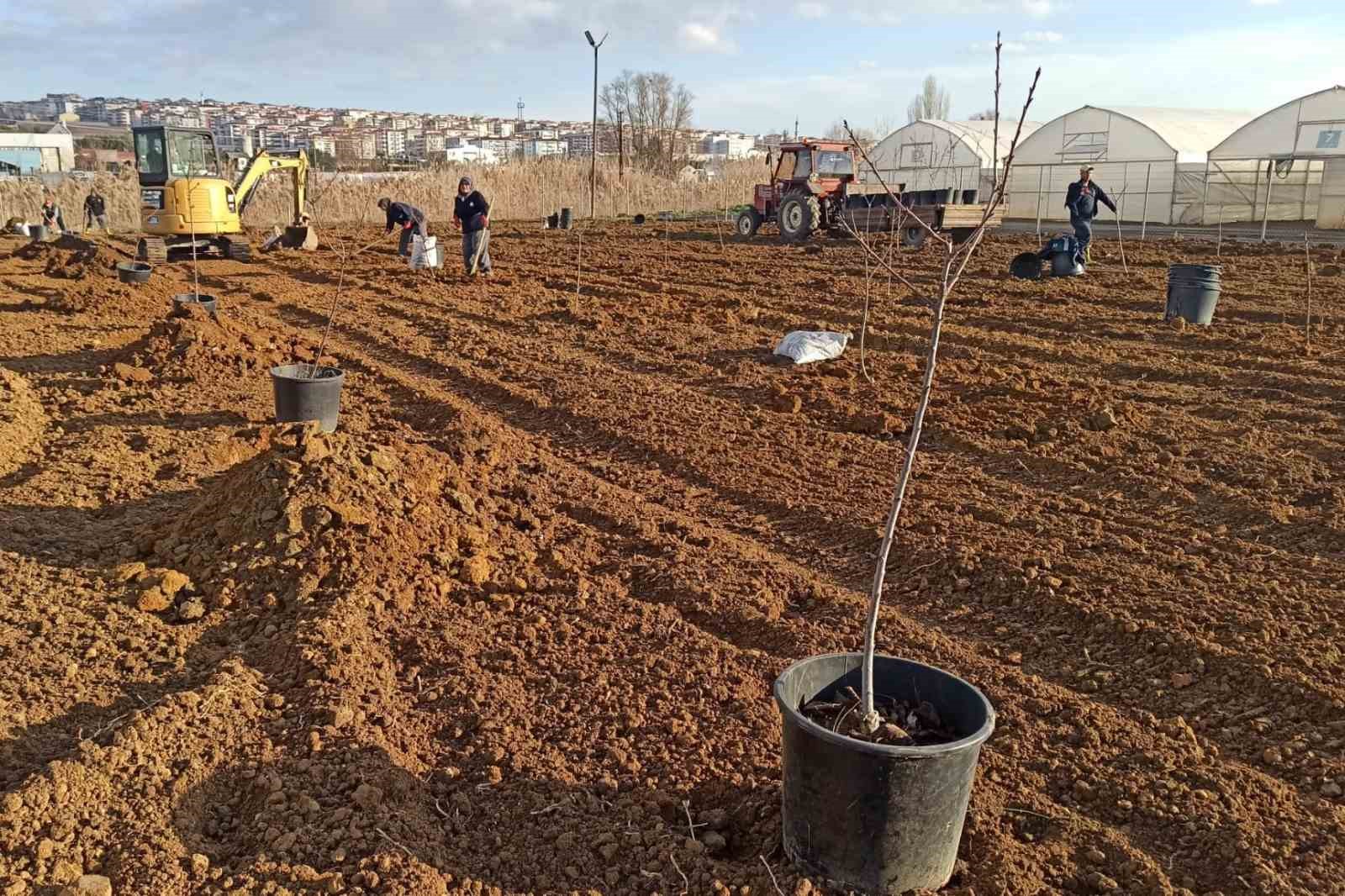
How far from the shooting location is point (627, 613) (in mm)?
4105

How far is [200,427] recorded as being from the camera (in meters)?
6.77

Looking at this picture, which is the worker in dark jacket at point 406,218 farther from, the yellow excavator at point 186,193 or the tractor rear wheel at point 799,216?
the tractor rear wheel at point 799,216

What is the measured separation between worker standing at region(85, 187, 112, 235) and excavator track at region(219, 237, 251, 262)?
886 centimetres

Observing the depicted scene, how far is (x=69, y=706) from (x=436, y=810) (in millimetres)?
1478

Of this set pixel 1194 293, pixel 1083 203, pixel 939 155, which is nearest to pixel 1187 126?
pixel 939 155

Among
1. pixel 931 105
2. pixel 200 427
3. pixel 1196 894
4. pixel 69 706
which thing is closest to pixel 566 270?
pixel 200 427

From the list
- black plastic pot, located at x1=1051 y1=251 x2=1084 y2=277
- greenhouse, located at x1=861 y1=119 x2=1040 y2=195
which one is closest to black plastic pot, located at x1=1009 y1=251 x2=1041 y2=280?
black plastic pot, located at x1=1051 y1=251 x2=1084 y2=277

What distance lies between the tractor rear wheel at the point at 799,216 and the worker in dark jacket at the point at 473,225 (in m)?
7.82

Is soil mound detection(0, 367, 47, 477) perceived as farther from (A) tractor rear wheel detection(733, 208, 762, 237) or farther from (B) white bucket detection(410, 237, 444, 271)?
(A) tractor rear wheel detection(733, 208, 762, 237)

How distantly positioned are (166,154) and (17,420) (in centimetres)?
1162

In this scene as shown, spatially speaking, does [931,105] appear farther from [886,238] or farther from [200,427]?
[200,427]

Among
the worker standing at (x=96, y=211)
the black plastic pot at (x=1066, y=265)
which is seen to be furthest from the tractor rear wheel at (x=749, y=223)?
the worker standing at (x=96, y=211)

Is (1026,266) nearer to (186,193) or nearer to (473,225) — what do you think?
(473,225)

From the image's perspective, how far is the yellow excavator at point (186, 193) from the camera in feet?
51.4
